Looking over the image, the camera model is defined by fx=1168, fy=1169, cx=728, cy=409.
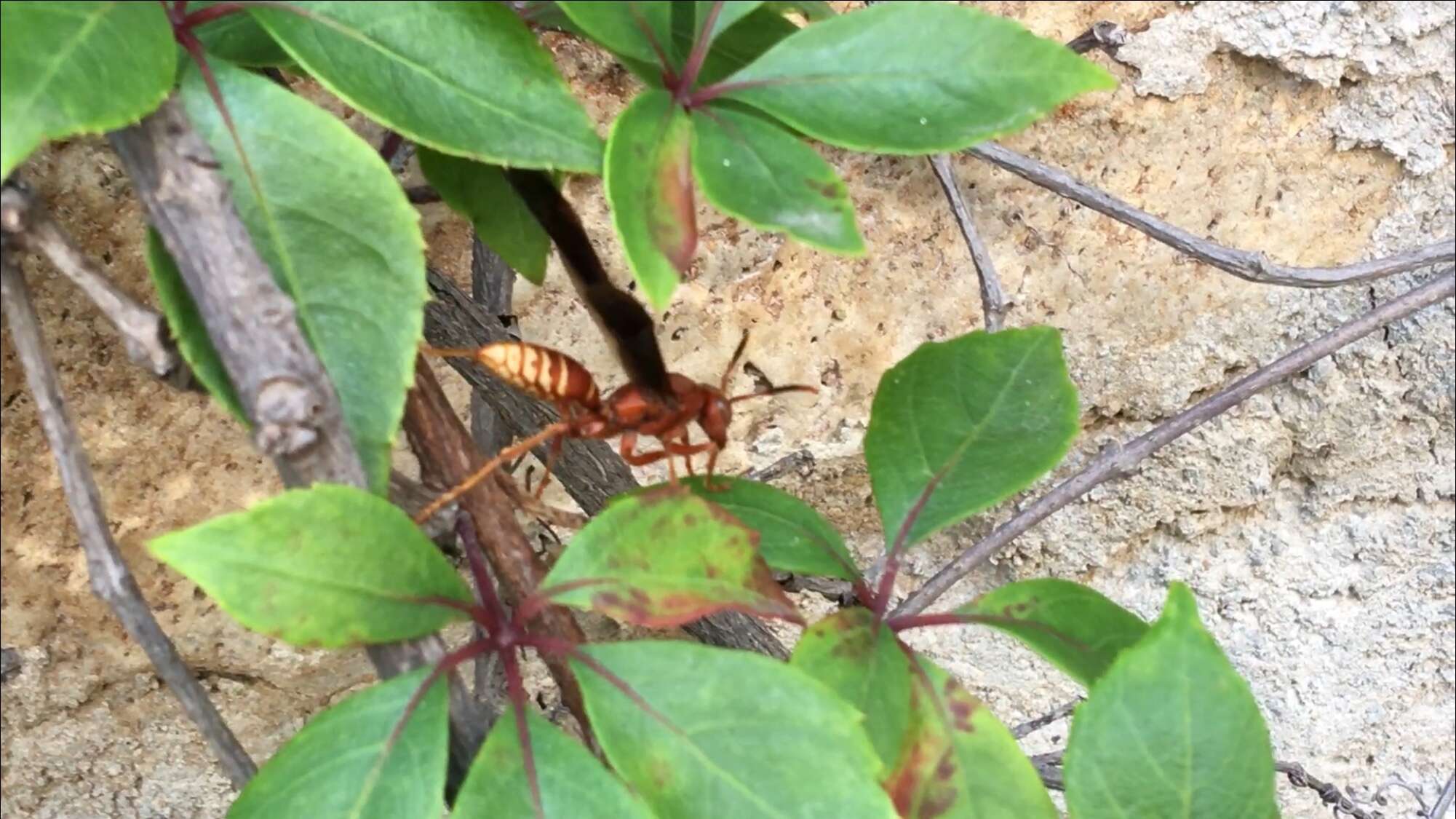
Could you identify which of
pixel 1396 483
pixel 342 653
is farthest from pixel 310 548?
pixel 1396 483

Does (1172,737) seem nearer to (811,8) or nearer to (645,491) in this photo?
(645,491)

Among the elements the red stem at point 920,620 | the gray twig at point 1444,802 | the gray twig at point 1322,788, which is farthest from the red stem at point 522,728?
the gray twig at point 1444,802

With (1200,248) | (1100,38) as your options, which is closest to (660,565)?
(1200,248)

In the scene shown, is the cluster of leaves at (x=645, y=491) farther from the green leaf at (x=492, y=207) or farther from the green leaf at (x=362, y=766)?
the green leaf at (x=492, y=207)

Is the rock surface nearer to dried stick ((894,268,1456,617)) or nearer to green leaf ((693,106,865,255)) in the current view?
dried stick ((894,268,1456,617))

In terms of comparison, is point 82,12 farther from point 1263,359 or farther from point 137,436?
point 1263,359
